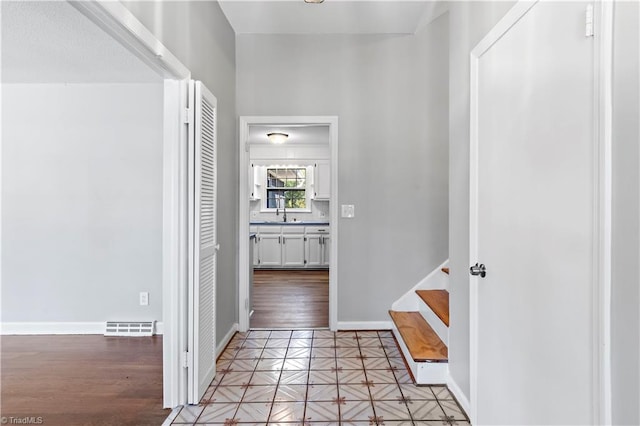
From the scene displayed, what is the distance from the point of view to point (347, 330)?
3.05 metres

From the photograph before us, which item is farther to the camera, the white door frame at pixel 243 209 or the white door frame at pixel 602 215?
the white door frame at pixel 243 209

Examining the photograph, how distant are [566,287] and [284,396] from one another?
1.65m

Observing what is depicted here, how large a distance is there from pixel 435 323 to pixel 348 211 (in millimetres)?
1218

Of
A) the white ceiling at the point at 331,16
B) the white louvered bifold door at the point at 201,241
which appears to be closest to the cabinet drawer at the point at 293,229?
the white ceiling at the point at 331,16

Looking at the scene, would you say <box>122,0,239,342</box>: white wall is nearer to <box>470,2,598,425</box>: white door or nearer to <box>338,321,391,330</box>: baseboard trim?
<box>338,321,391,330</box>: baseboard trim

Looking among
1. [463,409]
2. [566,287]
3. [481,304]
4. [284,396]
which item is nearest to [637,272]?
[566,287]

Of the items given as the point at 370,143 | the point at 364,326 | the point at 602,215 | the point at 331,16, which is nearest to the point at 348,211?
the point at 370,143

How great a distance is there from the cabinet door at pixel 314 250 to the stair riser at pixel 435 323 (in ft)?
10.3

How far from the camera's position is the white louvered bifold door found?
1.89m

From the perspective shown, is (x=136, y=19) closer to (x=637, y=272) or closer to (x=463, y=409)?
(x=637, y=272)

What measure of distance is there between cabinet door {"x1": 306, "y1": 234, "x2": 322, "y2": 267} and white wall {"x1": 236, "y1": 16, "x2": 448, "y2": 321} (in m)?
2.87

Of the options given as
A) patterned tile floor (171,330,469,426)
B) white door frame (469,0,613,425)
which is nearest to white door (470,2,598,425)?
white door frame (469,0,613,425)

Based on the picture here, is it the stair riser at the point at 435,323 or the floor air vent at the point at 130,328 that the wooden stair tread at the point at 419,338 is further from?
the floor air vent at the point at 130,328

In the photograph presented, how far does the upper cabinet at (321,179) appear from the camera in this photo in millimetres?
6457
